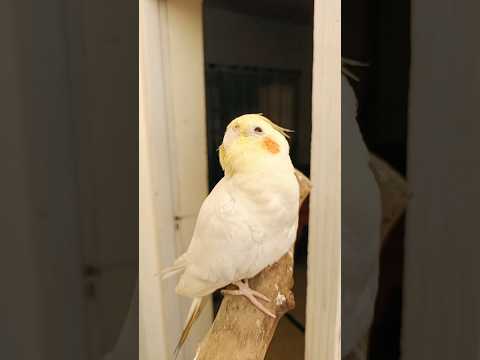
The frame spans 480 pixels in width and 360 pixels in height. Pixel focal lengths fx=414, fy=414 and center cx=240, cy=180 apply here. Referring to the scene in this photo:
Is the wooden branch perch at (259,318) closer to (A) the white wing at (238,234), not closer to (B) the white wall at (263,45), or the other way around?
(A) the white wing at (238,234)

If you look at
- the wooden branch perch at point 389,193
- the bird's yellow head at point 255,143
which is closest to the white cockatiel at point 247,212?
the bird's yellow head at point 255,143

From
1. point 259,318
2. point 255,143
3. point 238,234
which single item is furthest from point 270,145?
point 259,318

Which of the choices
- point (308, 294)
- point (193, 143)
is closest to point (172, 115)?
point (193, 143)

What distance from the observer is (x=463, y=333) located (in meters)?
0.59

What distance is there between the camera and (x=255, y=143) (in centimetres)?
56

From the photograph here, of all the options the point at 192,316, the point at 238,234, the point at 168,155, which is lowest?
the point at 192,316

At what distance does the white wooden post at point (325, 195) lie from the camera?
1.68ft

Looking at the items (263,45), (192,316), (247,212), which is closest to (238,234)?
(247,212)

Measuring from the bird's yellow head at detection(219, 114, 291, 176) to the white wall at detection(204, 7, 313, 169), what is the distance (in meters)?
0.03

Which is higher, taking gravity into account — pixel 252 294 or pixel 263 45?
pixel 263 45

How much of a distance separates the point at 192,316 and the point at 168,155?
0.76 ft

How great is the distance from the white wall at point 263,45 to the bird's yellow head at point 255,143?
0.08 feet

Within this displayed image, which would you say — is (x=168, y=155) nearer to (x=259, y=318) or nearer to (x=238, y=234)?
(x=238, y=234)

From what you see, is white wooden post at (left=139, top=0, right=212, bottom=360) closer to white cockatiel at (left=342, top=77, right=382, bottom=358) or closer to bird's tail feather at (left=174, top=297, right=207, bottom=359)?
bird's tail feather at (left=174, top=297, right=207, bottom=359)
